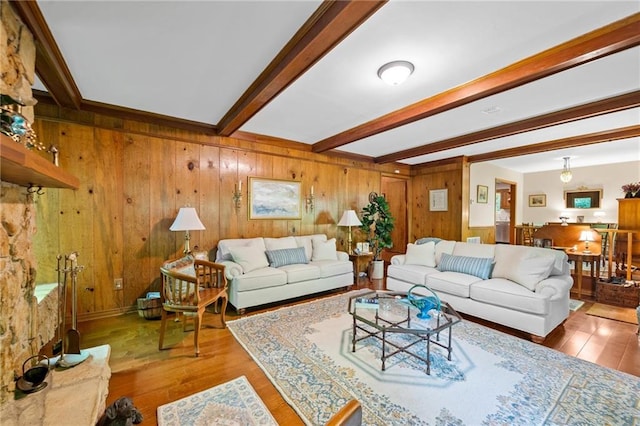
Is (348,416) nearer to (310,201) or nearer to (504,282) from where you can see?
(504,282)

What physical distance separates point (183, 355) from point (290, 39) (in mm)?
2738

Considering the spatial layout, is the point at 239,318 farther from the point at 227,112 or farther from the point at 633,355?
the point at 633,355

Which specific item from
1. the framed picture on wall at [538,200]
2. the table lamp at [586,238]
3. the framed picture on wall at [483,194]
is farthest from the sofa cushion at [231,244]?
the framed picture on wall at [538,200]

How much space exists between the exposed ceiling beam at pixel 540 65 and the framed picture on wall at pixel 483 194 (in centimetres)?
384

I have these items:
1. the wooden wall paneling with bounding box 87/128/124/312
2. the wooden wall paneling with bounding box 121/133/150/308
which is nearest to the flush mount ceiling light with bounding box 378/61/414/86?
the wooden wall paneling with bounding box 121/133/150/308

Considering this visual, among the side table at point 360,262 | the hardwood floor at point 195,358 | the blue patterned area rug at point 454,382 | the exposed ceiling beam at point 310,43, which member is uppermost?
the exposed ceiling beam at point 310,43

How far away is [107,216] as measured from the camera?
321 centimetres

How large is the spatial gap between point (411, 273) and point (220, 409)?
2.81m

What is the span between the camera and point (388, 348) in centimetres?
243

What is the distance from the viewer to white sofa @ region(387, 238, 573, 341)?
260cm

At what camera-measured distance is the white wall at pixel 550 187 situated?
20.0 feet

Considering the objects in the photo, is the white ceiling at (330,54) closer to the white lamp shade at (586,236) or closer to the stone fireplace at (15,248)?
the stone fireplace at (15,248)

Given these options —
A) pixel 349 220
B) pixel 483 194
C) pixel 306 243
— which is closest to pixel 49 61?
pixel 306 243

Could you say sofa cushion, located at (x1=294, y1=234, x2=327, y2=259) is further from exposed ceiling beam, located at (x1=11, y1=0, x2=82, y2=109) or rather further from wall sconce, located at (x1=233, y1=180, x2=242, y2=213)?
exposed ceiling beam, located at (x1=11, y1=0, x2=82, y2=109)
